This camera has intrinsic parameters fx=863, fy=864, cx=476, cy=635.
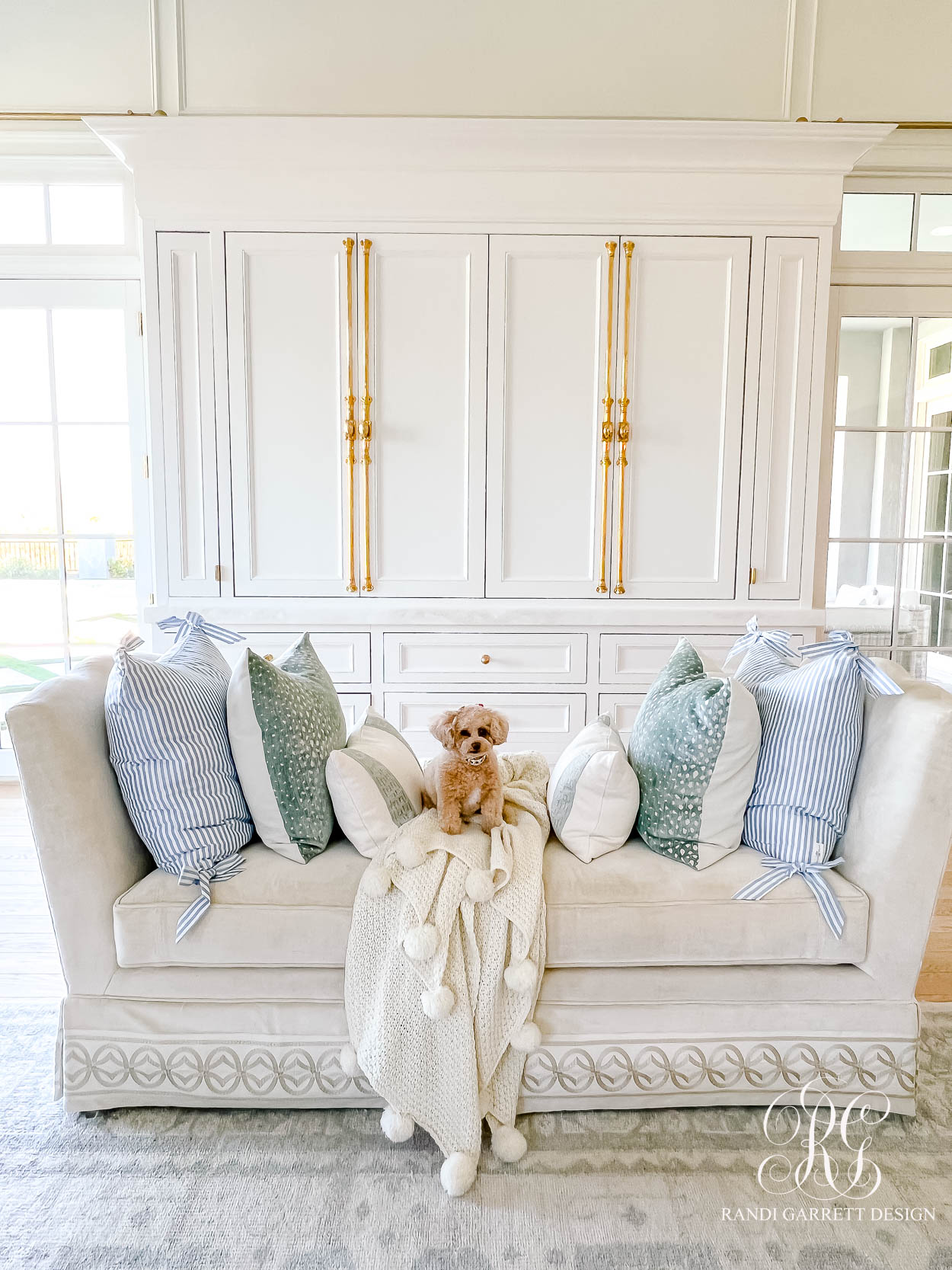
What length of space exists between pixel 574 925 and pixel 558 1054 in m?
0.25

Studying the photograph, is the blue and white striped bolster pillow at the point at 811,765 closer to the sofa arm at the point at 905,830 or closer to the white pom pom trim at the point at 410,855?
the sofa arm at the point at 905,830

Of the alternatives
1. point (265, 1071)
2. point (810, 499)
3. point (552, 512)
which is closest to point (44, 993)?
point (265, 1071)

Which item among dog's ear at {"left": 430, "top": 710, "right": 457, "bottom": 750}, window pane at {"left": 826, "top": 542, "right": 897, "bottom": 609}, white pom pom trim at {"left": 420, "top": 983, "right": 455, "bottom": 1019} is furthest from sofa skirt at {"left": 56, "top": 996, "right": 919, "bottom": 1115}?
window pane at {"left": 826, "top": 542, "right": 897, "bottom": 609}

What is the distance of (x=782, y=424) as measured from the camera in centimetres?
309

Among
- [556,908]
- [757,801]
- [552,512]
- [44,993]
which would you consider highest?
[552,512]

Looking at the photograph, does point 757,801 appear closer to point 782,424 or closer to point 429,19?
point 782,424

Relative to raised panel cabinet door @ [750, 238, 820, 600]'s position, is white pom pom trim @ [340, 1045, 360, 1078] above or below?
below

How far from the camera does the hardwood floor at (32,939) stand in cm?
218

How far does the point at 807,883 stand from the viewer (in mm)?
1679

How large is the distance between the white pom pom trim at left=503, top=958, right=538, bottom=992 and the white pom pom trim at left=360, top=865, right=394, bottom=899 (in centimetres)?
26

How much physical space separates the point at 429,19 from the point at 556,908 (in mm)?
3165

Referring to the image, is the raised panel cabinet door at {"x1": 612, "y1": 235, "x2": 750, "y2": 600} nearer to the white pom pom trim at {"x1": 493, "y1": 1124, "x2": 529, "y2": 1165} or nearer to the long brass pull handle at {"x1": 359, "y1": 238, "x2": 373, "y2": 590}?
the long brass pull handle at {"x1": 359, "y1": 238, "x2": 373, "y2": 590}

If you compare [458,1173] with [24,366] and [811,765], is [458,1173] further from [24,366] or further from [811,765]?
[24,366]

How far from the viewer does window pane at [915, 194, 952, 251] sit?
11.0 feet
